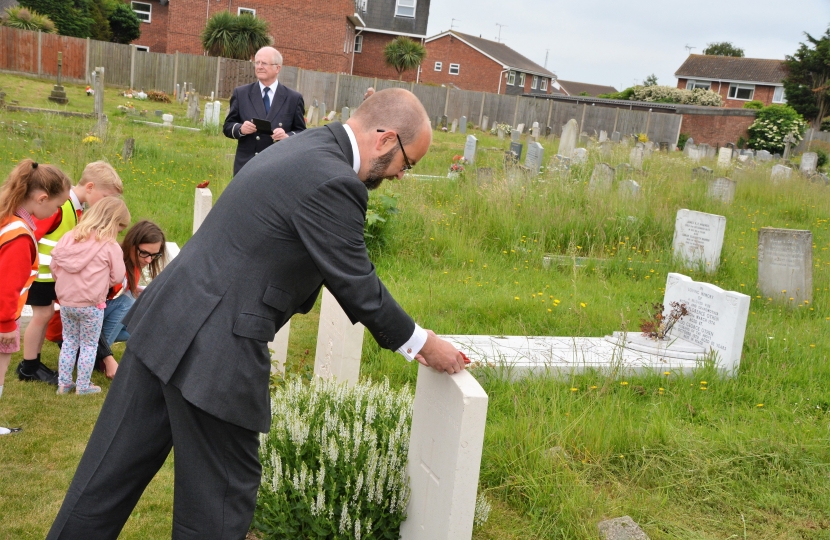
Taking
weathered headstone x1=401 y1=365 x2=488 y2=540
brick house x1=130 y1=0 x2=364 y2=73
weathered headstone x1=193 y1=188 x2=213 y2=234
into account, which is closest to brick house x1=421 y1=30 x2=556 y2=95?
brick house x1=130 y1=0 x2=364 y2=73

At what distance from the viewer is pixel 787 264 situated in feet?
25.8

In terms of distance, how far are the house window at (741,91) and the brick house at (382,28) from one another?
30.1m

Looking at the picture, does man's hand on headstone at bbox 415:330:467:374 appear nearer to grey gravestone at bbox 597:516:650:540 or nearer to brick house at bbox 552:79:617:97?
grey gravestone at bbox 597:516:650:540

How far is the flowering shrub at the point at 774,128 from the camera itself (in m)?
35.5

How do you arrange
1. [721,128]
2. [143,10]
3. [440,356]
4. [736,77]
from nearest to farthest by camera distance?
[440,356]
[721,128]
[143,10]
[736,77]

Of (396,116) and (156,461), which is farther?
(156,461)

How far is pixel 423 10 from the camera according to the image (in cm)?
4431

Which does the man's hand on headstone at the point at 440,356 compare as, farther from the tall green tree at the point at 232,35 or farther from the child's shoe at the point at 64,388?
the tall green tree at the point at 232,35

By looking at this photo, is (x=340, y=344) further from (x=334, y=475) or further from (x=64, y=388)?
(x=64, y=388)

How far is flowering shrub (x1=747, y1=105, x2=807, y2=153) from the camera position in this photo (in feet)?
116

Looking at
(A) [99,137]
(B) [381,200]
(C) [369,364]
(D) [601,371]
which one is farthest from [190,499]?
(A) [99,137]

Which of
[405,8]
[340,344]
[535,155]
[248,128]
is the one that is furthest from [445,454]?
[405,8]

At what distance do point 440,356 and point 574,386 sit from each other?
2.54 m

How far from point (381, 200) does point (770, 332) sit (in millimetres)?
4346
